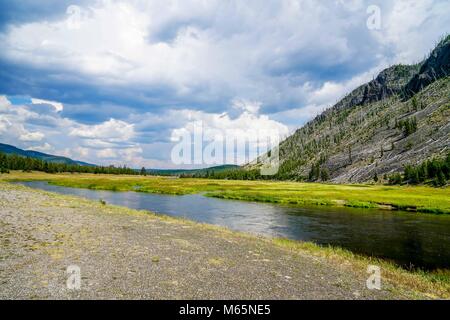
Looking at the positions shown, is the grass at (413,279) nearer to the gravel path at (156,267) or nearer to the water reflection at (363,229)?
the gravel path at (156,267)

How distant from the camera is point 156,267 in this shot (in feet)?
57.6

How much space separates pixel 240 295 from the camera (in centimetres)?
1424

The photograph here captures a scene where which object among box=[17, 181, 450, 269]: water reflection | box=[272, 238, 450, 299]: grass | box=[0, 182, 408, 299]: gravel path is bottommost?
box=[17, 181, 450, 269]: water reflection

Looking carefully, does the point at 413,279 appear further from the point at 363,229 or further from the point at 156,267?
the point at 363,229

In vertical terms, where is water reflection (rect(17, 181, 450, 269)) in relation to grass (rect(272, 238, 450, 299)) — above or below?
below

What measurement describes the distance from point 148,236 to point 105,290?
484 inches

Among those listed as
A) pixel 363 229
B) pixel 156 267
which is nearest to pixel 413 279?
pixel 156 267

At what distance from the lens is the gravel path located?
46.6 ft

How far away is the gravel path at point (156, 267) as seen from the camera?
46.6 ft

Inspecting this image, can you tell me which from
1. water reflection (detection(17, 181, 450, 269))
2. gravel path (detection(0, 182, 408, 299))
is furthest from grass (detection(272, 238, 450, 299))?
water reflection (detection(17, 181, 450, 269))

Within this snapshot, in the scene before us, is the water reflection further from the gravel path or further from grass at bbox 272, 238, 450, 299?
the gravel path
